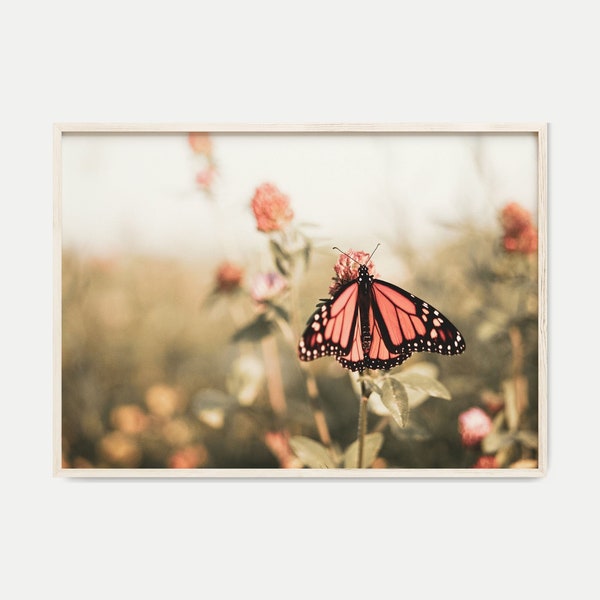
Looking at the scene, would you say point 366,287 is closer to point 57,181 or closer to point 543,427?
point 543,427

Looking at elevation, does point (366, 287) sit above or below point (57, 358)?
above

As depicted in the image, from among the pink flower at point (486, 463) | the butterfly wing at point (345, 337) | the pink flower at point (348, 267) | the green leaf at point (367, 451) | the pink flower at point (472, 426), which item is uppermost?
the pink flower at point (348, 267)

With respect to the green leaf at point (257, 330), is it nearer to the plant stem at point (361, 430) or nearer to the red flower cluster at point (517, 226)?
the plant stem at point (361, 430)

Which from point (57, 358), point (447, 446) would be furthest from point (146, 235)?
point (447, 446)

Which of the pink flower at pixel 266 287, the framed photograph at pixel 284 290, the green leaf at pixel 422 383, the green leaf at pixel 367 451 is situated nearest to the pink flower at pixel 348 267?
the framed photograph at pixel 284 290

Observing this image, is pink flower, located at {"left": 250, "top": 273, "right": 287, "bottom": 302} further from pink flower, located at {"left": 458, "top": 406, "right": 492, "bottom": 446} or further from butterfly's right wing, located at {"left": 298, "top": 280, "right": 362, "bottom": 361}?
pink flower, located at {"left": 458, "top": 406, "right": 492, "bottom": 446}

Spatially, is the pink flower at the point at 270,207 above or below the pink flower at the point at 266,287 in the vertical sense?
above

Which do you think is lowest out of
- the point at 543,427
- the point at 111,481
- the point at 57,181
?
the point at 111,481

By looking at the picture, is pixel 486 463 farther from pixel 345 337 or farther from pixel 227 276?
pixel 227 276
